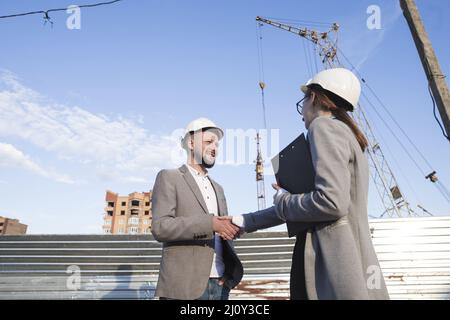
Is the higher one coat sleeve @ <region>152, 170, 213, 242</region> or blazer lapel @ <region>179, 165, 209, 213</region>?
blazer lapel @ <region>179, 165, 209, 213</region>

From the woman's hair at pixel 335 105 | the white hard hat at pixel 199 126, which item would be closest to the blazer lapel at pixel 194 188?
the white hard hat at pixel 199 126

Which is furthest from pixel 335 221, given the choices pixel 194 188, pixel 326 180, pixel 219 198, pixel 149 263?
pixel 149 263

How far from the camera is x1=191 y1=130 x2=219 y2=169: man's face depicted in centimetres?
363

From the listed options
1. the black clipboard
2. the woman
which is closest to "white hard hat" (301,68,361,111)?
the woman

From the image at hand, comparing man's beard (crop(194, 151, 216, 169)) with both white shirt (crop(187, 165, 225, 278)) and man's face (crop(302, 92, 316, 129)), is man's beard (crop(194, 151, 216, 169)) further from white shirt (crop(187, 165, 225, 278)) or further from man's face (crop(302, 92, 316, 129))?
man's face (crop(302, 92, 316, 129))

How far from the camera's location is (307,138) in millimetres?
2357

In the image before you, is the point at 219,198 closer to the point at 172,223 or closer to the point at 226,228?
the point at 226,228

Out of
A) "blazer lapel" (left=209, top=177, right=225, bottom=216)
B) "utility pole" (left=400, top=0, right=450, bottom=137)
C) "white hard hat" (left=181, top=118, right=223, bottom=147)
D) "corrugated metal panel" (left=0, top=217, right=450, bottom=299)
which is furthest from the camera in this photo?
"corrugated metal panel" (left=0, top=217, right=450, bottom=299)

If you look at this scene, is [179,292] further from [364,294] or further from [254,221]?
[364,294]

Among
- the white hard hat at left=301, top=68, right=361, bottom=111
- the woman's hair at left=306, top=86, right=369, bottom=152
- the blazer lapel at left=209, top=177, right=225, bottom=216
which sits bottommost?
the blazer lapel at left=209, top=177, right=225, bottom=216

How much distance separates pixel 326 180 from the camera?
203 cm

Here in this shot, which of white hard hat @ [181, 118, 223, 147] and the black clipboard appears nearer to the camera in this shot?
the black clipboard

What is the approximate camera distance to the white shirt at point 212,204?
124 inches

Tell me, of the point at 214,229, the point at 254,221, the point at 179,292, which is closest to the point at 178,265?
the point at 179,292
